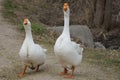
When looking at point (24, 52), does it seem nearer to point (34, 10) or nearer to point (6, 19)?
point (6, 19)

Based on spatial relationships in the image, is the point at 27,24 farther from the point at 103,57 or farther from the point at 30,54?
the point at 103,57

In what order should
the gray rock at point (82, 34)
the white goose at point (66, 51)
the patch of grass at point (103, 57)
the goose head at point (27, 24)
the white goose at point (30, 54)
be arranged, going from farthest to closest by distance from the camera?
the gray rock at point (82, 34), the patch of grass at point (103, 57), the goose head at point (27, 24), the white goose at point (30, 54), the white goose at point (66, 51)

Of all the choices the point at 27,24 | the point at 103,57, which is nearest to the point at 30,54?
the point at 27,24

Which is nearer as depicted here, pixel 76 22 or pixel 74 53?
pixel 74 53

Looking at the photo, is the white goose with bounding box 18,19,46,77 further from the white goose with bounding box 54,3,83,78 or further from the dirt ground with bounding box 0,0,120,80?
the white goose with bounding box 54,3,83,78

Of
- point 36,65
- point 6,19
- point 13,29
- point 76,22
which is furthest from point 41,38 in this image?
point 76,22

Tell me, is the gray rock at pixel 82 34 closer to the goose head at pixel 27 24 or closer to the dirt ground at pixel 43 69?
the dirt ground at pixel 43 69

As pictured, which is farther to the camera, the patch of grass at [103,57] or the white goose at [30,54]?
the patch of grass at [103,57]

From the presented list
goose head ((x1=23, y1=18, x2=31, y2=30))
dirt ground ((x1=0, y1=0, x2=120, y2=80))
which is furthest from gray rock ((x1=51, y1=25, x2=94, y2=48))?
goose head ((x1=23, y1=18, x2=31, y2=30))

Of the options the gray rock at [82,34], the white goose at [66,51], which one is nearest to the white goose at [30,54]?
the white goose at [66,51]

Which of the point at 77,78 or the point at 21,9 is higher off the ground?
the point at 21,9

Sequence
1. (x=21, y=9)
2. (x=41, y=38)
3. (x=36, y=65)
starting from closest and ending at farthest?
(x=36, y=65) < (x=41, y=38) < (x=21, y=9)

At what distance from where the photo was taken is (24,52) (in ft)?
27.1

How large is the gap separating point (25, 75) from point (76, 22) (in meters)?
11.2
